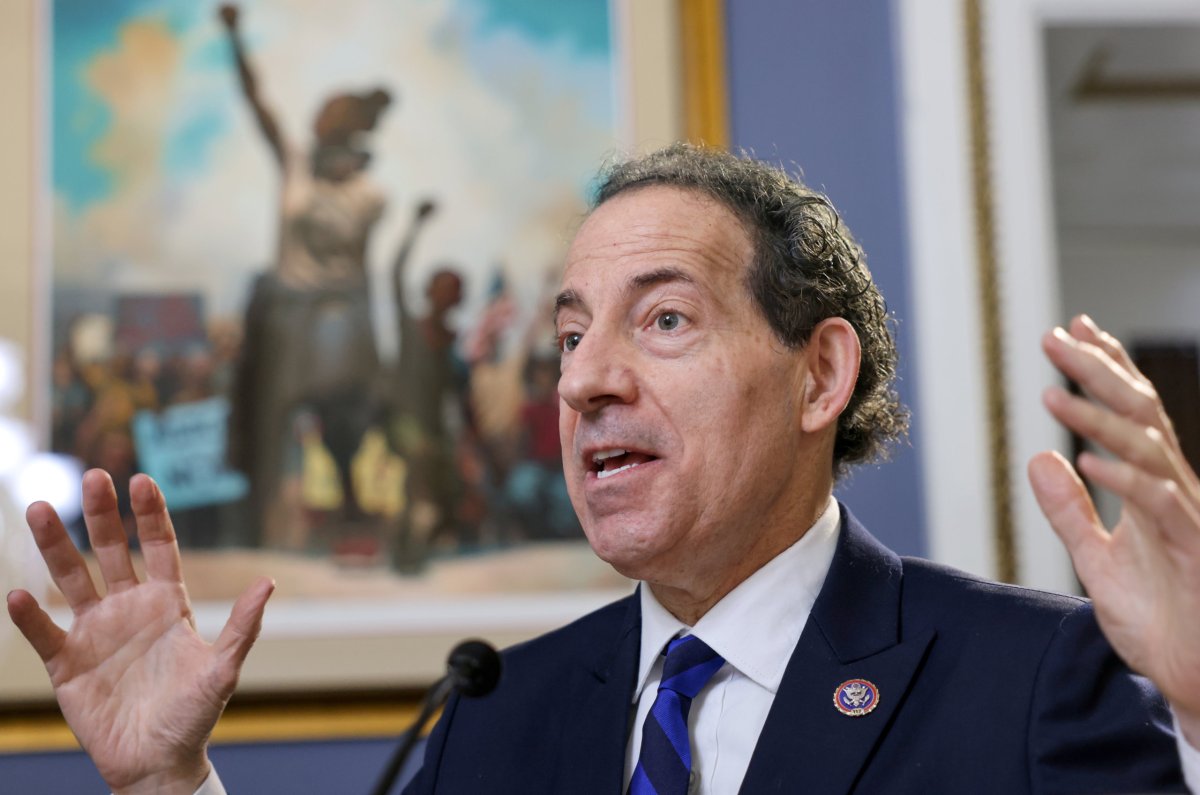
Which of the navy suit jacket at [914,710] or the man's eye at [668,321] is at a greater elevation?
the man's eye at [668,321]

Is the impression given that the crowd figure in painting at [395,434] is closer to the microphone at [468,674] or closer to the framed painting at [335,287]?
the framed painting at [335,287]

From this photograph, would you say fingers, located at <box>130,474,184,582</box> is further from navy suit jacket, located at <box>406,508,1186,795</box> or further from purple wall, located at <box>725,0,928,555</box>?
purple wall, located at <box>725,0,928,555</box>

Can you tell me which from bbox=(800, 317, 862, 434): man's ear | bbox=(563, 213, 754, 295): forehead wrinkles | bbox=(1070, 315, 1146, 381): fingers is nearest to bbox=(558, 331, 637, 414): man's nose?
bbox=(563, 213, 754, 295): forehead wrinkles

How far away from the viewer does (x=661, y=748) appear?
1521mm

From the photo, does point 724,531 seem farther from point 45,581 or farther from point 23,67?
point 23,67

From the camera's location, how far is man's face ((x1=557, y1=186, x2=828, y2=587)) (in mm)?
1570

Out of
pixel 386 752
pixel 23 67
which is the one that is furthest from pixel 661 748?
pixel 23 67

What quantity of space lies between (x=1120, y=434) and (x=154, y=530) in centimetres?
113

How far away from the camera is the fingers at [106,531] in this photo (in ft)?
5.09

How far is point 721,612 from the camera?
160 centimetres

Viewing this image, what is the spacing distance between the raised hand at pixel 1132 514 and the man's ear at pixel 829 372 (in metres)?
0.52

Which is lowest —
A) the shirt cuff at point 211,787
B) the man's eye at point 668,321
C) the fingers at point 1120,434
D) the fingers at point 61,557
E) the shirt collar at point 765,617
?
the shirt cuff at point 211,787

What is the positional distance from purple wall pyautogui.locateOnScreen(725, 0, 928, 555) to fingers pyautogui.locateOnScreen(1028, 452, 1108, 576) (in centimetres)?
135

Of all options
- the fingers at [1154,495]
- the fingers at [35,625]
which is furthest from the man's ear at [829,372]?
the fingers at [35,625]
